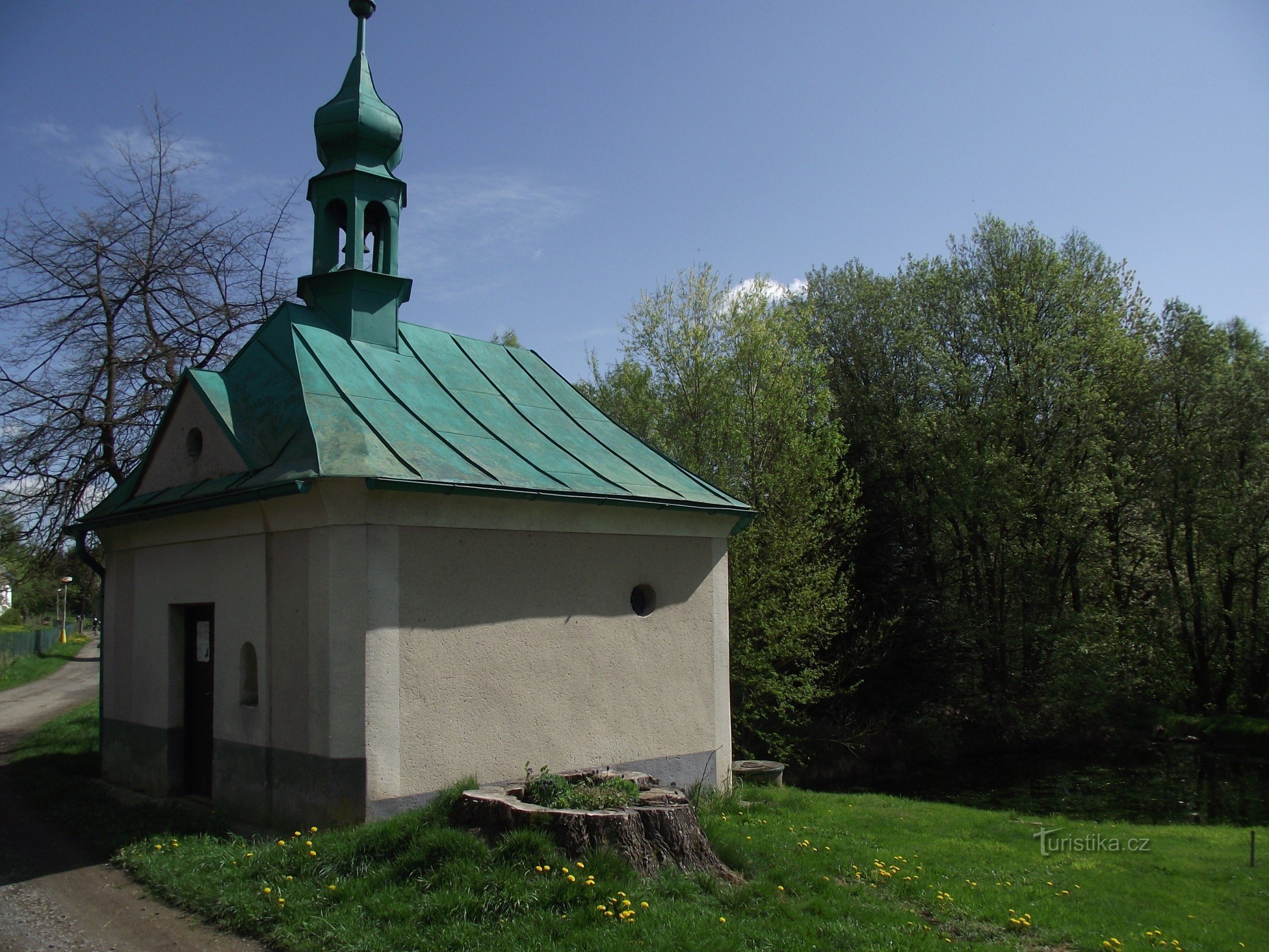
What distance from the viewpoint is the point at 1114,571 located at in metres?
25.8

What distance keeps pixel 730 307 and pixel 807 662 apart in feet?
27.3

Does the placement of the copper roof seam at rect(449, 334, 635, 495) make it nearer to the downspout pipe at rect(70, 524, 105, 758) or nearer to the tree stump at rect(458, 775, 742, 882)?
the tree stump at rect(458, 775, 742, 882)

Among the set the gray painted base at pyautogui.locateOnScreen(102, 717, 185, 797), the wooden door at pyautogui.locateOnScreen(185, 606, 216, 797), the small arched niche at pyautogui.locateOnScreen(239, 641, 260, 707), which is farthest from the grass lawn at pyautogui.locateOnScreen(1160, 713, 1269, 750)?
the gray painted base at pyautogui.locateOnScreen(102, 717, 185, 797)

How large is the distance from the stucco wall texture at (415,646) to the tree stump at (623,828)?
4.58ft

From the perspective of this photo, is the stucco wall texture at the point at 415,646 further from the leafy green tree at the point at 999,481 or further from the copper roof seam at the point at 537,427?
the leafy green tree at the point at 999,481

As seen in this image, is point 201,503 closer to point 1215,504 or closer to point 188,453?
point 188,453

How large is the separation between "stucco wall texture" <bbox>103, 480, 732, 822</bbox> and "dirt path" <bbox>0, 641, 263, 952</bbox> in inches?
54.9

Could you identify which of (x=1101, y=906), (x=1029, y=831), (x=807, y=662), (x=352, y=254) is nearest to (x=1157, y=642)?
(x=807, y=662)

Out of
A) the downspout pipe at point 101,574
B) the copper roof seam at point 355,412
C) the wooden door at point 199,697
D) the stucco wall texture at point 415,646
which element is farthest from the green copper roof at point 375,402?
the wooden door at point 199,697

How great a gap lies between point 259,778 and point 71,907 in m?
2.01

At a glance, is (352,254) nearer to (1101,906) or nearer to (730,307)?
(1101,906)

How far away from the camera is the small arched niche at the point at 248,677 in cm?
923

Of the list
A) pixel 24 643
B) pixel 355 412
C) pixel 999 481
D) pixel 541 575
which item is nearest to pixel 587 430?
pixel 541 575

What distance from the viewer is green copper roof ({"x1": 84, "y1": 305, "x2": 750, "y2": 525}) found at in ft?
28.8
